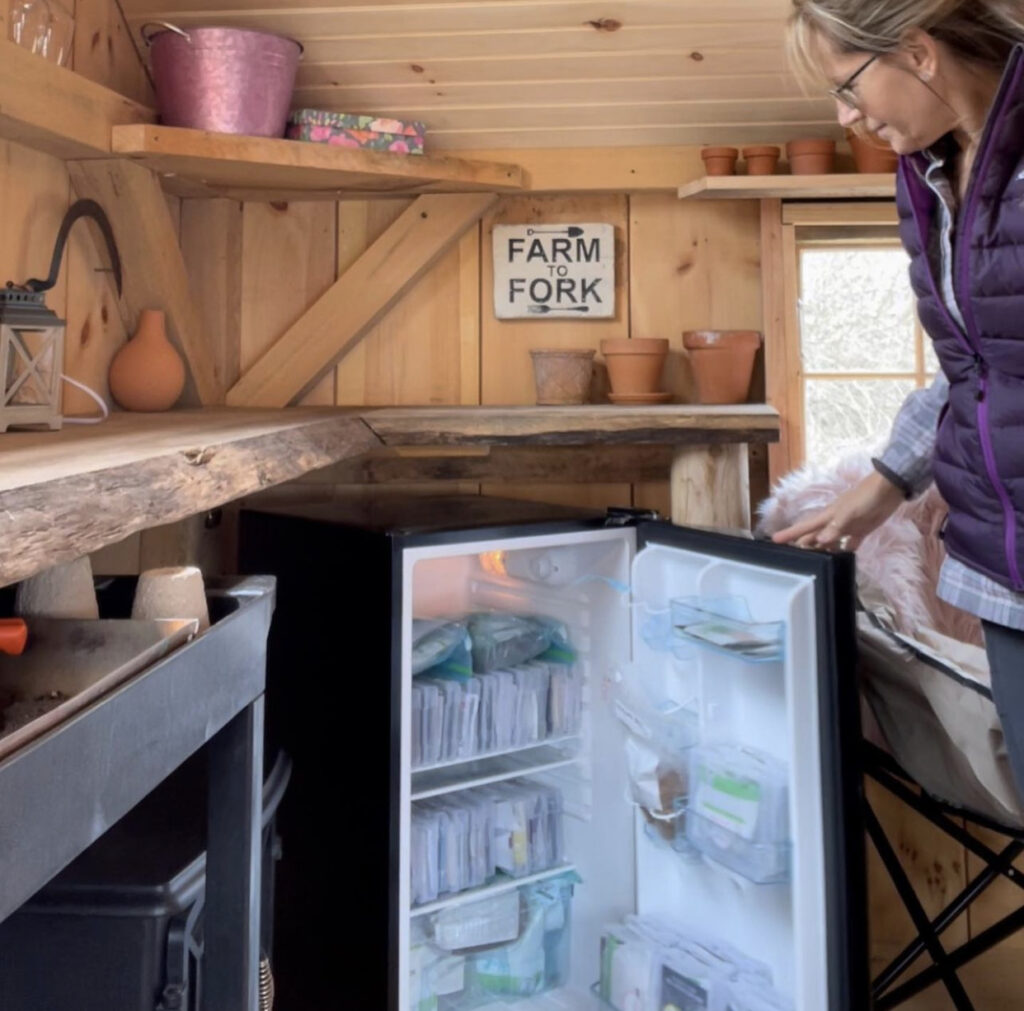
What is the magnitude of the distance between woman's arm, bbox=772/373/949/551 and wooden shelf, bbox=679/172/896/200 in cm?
72

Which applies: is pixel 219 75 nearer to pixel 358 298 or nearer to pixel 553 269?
pixel 358 298

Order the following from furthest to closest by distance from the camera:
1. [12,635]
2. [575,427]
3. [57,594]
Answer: [575,427] < [57,594] < [12,635]

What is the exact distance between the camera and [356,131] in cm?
192

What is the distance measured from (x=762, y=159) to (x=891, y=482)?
90 cm

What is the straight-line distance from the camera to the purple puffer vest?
986 mm

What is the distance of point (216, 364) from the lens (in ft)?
7.04

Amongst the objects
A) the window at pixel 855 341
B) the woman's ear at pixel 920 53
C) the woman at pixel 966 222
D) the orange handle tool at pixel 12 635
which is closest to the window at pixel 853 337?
the window at pixel 855 341

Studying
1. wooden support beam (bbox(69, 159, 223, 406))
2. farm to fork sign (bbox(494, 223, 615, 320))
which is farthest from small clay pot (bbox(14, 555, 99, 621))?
farm to fork sign (bbox(494, 223, 615, 320))

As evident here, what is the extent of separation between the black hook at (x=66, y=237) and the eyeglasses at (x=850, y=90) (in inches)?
43.7

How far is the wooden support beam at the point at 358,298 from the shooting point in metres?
2.10

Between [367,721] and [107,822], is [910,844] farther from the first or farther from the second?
[107,822]

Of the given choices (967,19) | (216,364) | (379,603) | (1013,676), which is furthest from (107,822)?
(216,364)

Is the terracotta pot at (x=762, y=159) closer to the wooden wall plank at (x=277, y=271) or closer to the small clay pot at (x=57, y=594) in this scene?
the wooden wall plank at (x=277, y=271)

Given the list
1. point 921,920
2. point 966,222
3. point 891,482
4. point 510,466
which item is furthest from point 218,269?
point 921,920
